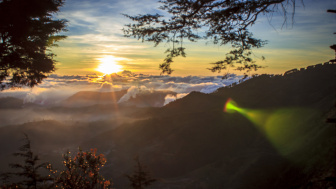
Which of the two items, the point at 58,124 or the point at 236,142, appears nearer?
the point at 236,142

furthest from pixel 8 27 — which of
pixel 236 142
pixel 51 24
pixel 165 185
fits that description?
pixel 236 142

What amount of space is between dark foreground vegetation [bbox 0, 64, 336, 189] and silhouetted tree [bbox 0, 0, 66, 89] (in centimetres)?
2297

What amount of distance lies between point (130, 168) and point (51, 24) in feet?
178

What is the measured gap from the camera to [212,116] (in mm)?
73188

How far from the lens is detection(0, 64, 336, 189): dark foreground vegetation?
3706 cm

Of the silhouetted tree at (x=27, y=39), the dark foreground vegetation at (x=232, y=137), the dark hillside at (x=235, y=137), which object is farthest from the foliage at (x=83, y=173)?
the dark hillside at (x=235, y=137)

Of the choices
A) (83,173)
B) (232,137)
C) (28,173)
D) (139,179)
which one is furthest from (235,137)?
(28,173)

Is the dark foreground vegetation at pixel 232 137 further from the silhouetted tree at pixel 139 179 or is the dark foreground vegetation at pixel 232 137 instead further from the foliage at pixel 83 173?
the foliage at pixel 83 173

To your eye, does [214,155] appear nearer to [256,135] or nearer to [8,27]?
[256,135]

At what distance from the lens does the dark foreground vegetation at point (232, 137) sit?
37062 millimetres

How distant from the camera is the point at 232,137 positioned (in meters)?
62.1

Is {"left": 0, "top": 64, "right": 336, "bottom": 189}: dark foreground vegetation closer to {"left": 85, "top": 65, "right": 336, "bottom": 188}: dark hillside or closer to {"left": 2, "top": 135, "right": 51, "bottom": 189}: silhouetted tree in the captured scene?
{"left": 85, "top": 65, "right": 336, "bottom": 188}: dark hillside

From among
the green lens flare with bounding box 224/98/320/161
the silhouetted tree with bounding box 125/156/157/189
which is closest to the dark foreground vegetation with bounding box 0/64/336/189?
the green lens flare with bounding box 224/98/320/161

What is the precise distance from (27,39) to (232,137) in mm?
59263
